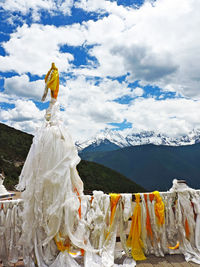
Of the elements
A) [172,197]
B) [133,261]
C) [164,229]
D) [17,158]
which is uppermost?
[17,158]

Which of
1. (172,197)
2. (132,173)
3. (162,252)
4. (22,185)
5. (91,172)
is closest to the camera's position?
(22,185)

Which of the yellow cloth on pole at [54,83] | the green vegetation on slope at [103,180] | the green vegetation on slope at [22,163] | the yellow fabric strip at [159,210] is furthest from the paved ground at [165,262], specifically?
the green vegetation on slope at [103,180]

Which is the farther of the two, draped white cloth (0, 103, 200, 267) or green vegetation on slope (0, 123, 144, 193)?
green vegetation on slope (0, 123, 144, 193)

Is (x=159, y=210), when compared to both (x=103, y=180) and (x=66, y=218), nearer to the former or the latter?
(x=66, y=218)

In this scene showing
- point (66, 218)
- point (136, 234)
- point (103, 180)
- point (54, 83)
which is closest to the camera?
point (66, 218)

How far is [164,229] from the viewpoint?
3.54 metres

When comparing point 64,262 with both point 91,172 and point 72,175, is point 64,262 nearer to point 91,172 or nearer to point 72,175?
point 72,175

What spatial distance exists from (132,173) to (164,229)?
9405 cm

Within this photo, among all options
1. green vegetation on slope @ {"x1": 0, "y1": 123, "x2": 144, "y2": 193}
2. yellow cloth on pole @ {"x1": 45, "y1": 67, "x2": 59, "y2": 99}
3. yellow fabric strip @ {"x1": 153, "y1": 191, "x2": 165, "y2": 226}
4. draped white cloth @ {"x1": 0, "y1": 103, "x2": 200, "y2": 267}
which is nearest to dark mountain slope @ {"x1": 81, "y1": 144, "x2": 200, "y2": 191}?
green vegetation on slope @ {"x1": 0, "y1": 123, "x2": 144, "y2": 193}

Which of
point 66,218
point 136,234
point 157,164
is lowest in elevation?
point 136,234

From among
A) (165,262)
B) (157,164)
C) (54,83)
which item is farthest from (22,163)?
(157,164)

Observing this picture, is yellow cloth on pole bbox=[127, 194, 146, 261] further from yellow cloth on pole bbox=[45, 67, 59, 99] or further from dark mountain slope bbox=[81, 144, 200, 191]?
dark mountain slope bbox=[81, 144, 200, 191]

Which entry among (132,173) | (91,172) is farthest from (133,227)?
(132,173)

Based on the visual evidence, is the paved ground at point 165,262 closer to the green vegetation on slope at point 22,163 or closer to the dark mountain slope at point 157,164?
the green vegetation on slope at point 22,163
